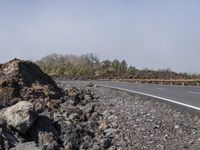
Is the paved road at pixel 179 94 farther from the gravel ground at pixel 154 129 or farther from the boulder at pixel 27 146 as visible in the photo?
the boulder at pixel 27 146

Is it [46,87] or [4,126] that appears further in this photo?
[46,87]

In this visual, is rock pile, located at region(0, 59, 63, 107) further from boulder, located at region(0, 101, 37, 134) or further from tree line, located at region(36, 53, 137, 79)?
tree line, located at region(36, 53, 137, 79)

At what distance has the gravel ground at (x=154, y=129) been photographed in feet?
41.3

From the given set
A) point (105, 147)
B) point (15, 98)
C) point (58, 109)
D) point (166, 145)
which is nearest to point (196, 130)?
point (166, 145)

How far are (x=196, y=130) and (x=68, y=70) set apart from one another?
241 ft

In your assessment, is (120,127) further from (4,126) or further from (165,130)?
(4,126)

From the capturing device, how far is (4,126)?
11578mm

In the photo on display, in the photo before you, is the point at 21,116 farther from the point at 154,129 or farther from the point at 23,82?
the point at 23,82

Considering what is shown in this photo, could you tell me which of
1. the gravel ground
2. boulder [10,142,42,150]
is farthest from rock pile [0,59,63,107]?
boulder [10,142,42,150]

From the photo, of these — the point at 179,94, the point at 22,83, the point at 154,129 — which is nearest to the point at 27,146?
the point at 154,129

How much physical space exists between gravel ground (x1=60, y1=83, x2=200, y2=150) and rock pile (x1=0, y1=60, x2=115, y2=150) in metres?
0.43

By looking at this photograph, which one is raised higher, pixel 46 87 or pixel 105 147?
pixel 46 87

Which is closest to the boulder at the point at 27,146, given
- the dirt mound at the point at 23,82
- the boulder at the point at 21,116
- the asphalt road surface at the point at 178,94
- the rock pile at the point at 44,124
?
the rock pile at the point at 44,124

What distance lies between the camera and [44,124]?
41.6ft
